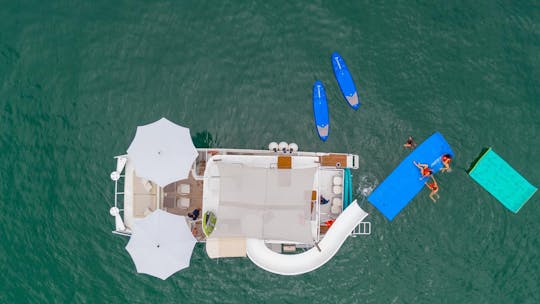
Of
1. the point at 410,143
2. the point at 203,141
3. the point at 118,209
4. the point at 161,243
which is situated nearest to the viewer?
the point at 161,243

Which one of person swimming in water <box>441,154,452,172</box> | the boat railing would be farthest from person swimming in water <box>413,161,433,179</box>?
the boat railing

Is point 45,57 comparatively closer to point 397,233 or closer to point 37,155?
point 37,155

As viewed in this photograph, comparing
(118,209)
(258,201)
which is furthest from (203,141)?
(118,209)

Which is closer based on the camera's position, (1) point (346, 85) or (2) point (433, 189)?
(2) point (433, 189)

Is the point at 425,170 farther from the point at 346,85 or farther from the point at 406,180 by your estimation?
the point at 346,85

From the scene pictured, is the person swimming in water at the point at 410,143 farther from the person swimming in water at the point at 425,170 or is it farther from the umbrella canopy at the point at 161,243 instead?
the umbrella canopy at the point at 161,243

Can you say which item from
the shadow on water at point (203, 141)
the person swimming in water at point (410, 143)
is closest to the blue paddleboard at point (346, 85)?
the person swimming in water at point (410, 143)

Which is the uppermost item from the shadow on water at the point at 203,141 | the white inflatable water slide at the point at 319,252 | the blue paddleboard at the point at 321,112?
the blue paddleboard at the point at 321,112

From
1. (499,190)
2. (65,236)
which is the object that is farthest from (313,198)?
(65,236)
